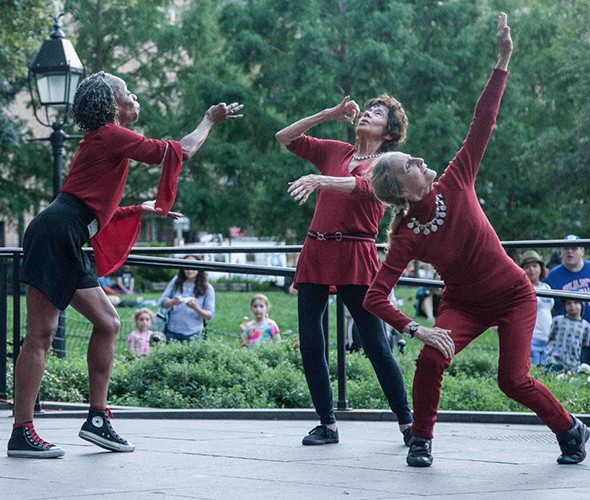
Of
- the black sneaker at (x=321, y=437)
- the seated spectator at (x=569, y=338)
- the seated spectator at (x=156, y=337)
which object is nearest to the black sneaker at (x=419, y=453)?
the black sneaker at (x=321, y=437)

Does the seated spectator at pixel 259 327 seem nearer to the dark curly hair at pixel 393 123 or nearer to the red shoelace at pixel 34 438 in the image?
the dark curly hair at pixel 393 123

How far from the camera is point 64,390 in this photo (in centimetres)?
932

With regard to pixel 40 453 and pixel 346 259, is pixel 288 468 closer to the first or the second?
pixel 40 453

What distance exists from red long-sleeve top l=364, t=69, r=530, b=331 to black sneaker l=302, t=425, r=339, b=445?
1078mm

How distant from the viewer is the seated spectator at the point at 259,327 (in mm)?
12523

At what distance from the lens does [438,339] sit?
5297 millimetres

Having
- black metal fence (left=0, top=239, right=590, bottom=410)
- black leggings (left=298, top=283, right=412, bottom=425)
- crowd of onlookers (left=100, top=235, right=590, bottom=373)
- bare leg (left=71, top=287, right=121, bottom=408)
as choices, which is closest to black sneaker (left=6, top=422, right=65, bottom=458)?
bare leg (left=71, top=287, right=121, bottom=408)

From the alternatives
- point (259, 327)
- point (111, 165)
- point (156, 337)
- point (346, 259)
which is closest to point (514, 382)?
point (346, 259)

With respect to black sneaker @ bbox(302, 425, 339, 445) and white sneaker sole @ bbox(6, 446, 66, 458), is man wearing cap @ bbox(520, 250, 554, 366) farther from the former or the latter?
white sneaker sole @ bbox(6, 446, 66, 458)

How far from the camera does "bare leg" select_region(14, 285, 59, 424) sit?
5.73 meters

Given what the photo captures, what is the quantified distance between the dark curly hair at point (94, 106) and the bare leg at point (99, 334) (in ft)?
2.64

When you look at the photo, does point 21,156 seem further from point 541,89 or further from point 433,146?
point 541,89

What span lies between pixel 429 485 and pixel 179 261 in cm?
355

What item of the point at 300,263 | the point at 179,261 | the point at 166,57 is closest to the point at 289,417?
the point at 179,261
